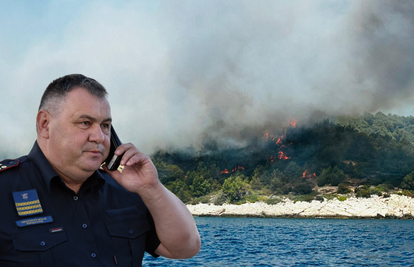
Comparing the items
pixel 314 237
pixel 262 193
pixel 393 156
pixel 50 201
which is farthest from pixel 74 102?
pixel 393 156

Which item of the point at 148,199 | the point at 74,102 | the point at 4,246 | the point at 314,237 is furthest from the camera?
the point at 314,237

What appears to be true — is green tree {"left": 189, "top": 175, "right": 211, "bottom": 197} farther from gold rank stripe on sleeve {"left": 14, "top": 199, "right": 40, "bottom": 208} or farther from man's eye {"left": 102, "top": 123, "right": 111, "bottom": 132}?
gold rank stripe on sleeve {"left": 14, "top": 199, "right": 40, "bottom": 208}

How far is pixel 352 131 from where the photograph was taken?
591 ft

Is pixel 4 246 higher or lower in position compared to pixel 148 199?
lower

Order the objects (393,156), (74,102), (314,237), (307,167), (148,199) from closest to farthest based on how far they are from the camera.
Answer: (74,102) < (148,199) < (314,237) < (393,156) < (307,167)

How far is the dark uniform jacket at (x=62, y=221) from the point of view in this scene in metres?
1.52

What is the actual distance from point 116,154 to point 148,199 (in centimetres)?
29

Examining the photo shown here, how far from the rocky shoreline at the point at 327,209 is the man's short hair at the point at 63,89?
12750cm

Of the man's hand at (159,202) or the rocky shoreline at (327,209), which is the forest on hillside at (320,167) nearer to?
the rocky shoreline at (327,209)

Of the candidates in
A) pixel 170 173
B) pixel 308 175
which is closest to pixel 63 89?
pixel 308 175

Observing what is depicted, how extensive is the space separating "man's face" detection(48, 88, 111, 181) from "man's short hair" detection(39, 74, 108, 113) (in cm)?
2

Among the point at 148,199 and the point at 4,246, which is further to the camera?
the point at 148,199

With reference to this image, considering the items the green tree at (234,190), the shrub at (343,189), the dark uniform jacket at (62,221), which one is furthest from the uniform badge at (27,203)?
the shrub at (343,189)

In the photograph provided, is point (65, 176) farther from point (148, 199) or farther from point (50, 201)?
point (148, 199)
